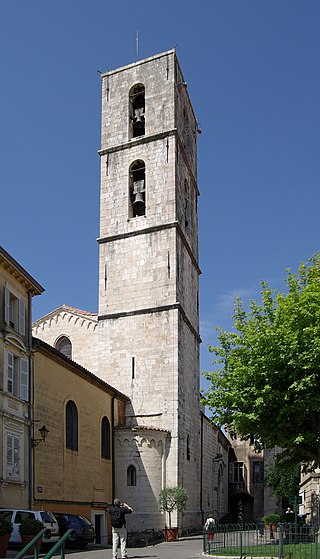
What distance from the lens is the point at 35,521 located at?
17.2 m

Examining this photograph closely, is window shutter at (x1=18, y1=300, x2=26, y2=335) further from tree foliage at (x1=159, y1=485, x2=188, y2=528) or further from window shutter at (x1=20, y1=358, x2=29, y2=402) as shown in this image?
tree foliage at (x1=159, y1=485, x2=188, y2=528)

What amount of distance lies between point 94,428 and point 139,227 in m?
11.9

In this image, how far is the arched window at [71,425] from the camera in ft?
87.7

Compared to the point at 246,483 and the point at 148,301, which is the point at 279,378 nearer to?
the point at 148,301

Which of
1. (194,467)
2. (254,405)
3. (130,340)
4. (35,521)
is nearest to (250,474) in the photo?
(194,467)

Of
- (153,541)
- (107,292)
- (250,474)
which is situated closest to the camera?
(153,541)

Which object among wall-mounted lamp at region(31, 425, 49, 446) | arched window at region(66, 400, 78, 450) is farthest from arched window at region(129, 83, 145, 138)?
wall-mounted lamp at region(31, 425, 49, 446)

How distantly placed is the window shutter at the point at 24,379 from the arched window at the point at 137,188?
16.4 meters

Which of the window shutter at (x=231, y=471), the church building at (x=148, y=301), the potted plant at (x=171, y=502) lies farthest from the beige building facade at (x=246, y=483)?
the potted plant at (x=171, y=502)

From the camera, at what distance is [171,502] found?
101ft

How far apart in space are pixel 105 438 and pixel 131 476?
242 centimetres

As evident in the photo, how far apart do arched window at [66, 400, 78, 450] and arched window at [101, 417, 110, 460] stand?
3.75 m

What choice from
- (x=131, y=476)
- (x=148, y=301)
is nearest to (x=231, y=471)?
(x=131, y=476)

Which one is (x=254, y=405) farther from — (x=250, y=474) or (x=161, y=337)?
(x=250, y=474)
